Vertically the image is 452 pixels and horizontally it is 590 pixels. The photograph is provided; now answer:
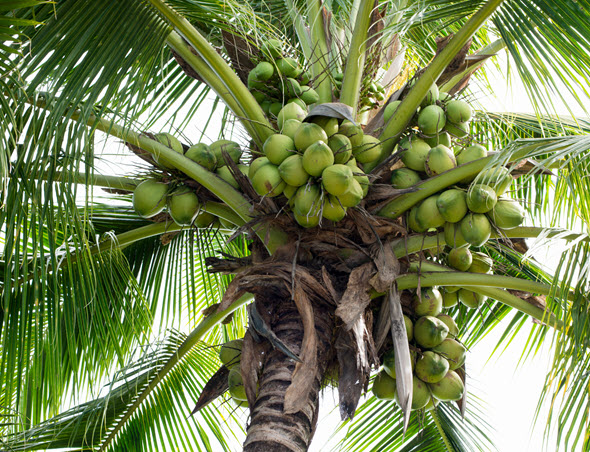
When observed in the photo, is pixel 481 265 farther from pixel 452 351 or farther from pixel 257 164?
pixel 257 164

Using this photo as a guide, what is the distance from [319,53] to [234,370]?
1.51 metres

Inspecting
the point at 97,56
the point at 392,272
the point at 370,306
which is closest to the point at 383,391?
the point at 370,306

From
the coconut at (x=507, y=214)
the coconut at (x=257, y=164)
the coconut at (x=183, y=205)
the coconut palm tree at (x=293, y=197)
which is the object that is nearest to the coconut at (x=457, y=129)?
the coconut palm tree at (x=293, y=197)

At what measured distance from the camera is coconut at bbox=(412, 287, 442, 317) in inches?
99.0

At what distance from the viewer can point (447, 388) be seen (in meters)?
2.50

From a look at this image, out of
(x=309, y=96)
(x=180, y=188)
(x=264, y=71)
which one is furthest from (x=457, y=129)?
(x=180, y=188)

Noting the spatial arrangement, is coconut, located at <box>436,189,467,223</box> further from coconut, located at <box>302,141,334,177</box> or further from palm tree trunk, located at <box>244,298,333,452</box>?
palm tree trunk, located at <box>244,298,333,452</box>

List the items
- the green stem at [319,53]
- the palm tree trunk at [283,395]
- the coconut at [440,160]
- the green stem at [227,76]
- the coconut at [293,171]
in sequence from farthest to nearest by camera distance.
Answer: the green stem at [319,53], the green stem at [227,76], the coconut at [440,160], the coconut at [293,171], the palm tree trunk at [283,395]

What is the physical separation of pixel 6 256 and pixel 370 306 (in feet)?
4.35

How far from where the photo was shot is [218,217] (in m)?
2.77

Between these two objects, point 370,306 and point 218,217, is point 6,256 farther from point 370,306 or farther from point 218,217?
point 370,306

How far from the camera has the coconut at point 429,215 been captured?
2.26 metres

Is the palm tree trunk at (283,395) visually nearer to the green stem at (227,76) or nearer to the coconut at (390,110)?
the green stem at (227,76)

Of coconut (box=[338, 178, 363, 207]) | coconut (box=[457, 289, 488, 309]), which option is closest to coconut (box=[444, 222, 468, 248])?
coconut (box=[338, 178, 363, 207])
